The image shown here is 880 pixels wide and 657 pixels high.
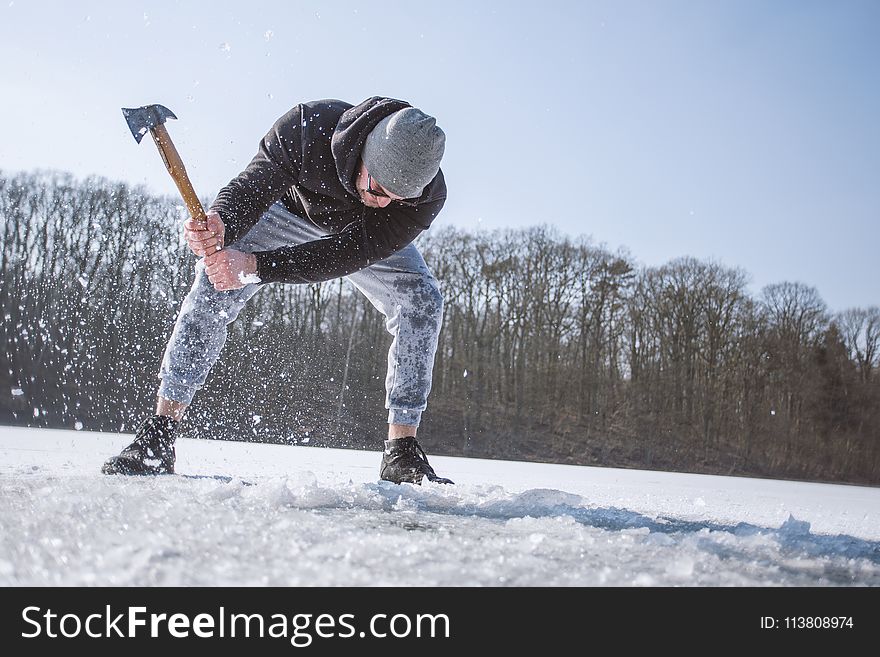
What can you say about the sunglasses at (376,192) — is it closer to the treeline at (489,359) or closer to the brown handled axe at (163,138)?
the brown handled axe at (163,138)

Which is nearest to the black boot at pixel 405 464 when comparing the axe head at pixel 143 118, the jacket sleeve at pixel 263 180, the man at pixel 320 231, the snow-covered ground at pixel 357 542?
the man at pixel 320 231

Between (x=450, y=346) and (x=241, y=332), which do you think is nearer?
(x=241, y=332)

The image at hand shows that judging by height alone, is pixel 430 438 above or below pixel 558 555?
below

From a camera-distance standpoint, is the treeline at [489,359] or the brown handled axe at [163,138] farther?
the treeline at [489,359]

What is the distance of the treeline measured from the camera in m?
15.3

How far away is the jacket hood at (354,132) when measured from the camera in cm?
193

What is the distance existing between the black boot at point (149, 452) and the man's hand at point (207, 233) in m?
0.55

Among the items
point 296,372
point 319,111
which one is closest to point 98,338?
point 296,372

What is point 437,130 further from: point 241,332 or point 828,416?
point 828,416

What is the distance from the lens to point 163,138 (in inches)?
88.0

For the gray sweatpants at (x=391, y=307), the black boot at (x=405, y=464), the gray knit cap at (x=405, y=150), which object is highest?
the gray knit cap at (x=405, y=150)

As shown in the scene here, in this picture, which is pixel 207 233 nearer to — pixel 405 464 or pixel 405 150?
pixel 405 150

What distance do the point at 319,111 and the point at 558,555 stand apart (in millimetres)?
1641

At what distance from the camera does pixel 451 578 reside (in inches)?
29.8
